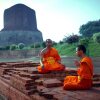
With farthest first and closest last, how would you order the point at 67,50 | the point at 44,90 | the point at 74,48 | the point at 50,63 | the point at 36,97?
1. the point at 67,50
2. the point at 74,48
3. the point at 50,63
4. the point at 44,90
5. the point at 36,97

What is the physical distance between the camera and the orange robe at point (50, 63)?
22.1ft

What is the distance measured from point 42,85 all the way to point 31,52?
27.6 metres

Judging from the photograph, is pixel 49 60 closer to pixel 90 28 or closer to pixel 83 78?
pixel 83 78

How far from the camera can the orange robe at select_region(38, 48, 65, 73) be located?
674 centimetres

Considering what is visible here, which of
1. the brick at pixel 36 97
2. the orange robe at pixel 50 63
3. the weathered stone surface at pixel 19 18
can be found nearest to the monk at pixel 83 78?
the brick at pixel 36 97

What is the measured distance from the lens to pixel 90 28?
47.2 metres

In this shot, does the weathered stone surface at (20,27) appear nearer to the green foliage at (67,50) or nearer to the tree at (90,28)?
the tree at (90,28)

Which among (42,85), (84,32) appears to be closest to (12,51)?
(84,32)

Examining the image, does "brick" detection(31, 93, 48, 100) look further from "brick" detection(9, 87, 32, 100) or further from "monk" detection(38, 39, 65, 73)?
"monk" detection(38, 39, 65, 73)

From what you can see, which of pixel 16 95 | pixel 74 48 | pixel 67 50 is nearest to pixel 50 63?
pixel 16 95

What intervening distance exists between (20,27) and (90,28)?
13903mm

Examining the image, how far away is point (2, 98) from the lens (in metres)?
7.17

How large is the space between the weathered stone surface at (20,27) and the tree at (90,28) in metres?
9.34

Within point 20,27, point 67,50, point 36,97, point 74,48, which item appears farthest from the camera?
point 20,27
